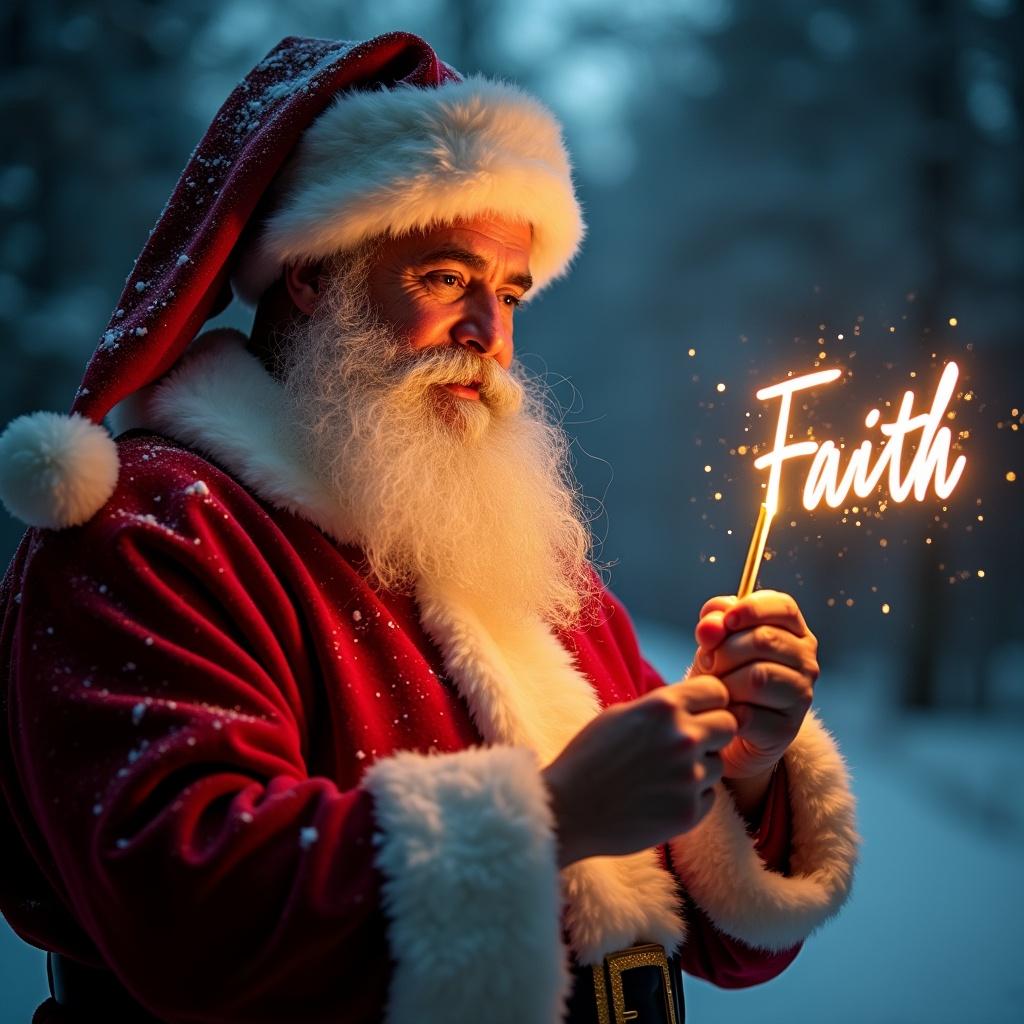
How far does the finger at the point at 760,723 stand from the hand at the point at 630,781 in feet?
0.68

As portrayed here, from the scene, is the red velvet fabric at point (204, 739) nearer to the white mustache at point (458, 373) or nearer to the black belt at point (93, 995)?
the black belt at point (93, 995)

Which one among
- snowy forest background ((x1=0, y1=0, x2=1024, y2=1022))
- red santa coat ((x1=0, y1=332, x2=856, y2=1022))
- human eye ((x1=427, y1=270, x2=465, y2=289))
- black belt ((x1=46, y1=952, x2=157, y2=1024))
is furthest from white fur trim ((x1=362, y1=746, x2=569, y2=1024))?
snowy forest background ((x1=0, y1=0, x2=1024, y2=1022))

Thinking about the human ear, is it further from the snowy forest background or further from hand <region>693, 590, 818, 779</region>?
the snowy forest background

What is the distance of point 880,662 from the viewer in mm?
4047

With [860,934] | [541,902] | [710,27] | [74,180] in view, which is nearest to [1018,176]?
[710,27]

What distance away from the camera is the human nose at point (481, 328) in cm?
135

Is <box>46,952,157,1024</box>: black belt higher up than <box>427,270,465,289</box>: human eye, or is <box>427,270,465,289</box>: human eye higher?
<box>427,270,465,289</box>: human eye

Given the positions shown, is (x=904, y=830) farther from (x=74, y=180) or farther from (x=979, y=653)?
(x=74, y=180)

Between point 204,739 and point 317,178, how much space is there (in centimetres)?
83

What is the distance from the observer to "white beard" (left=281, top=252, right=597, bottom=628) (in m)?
1.26

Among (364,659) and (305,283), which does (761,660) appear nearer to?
(364,659)

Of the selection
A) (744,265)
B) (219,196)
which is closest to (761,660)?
(219,196)

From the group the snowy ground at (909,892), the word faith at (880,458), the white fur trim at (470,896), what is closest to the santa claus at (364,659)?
the white fur trim at (470,896)

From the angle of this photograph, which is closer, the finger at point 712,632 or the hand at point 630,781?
the hand at point 630,781
